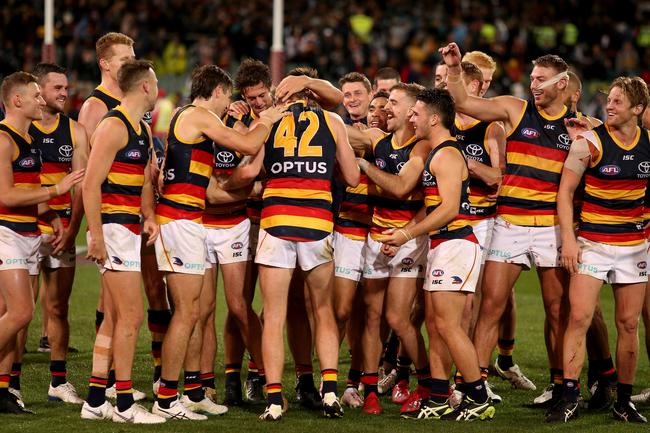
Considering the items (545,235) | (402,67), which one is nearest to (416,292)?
(545,235)

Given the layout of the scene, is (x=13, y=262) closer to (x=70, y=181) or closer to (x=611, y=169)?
(x=70, y=181)

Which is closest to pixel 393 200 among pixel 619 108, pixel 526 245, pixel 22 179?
pixel 526 245

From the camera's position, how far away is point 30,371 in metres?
9.65

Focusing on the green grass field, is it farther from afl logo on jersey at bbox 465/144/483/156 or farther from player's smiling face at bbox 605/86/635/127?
player's smiling face at bbox 605/86/635/127

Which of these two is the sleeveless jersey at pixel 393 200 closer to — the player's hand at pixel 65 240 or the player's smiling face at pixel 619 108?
the player's smiling face at pixel 619 108

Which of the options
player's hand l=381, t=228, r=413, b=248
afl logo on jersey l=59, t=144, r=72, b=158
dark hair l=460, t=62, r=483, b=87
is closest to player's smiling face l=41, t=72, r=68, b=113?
afl logo on jersey l=59, t=144, r=72, b=158

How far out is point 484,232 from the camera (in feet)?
29.2

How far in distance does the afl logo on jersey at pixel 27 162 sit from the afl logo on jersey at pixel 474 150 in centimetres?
368

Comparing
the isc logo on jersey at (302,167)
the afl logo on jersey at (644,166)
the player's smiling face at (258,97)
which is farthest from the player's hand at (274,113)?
the afl logo on jersey at (644,166)

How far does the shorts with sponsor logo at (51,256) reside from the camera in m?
8.34

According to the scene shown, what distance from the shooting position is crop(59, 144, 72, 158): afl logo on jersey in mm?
8500

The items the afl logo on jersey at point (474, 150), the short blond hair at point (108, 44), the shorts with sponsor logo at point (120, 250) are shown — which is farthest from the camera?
the afl logo on jersey at point (474, 150)

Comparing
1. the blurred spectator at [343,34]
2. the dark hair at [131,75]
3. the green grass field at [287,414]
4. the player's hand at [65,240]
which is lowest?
the green grass field at [287,414]

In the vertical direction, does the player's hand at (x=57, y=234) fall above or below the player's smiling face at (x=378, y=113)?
below
